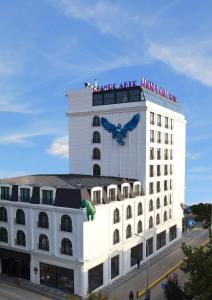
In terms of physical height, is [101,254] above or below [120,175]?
below

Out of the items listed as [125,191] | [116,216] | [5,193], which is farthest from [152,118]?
[5,193]

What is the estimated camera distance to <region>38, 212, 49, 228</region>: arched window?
4381 cm

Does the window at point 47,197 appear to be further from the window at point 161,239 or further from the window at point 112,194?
the window at point 161,239

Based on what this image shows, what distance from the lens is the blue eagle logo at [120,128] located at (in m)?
54.7

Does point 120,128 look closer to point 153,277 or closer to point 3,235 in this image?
point 153,277

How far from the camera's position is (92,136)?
195 feet

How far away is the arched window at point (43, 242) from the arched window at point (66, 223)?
145 inches

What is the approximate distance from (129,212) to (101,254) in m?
8.92

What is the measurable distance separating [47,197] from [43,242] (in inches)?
245

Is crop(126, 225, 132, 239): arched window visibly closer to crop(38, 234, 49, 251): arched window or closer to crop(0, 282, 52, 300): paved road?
crop(38, 234, 49, 251): arched window

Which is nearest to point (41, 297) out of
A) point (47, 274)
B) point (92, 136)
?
point (47, 274)

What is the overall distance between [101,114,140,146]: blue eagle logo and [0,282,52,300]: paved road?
27102 millimetres

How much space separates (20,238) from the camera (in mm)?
47094

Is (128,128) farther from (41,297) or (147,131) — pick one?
(41,297)
